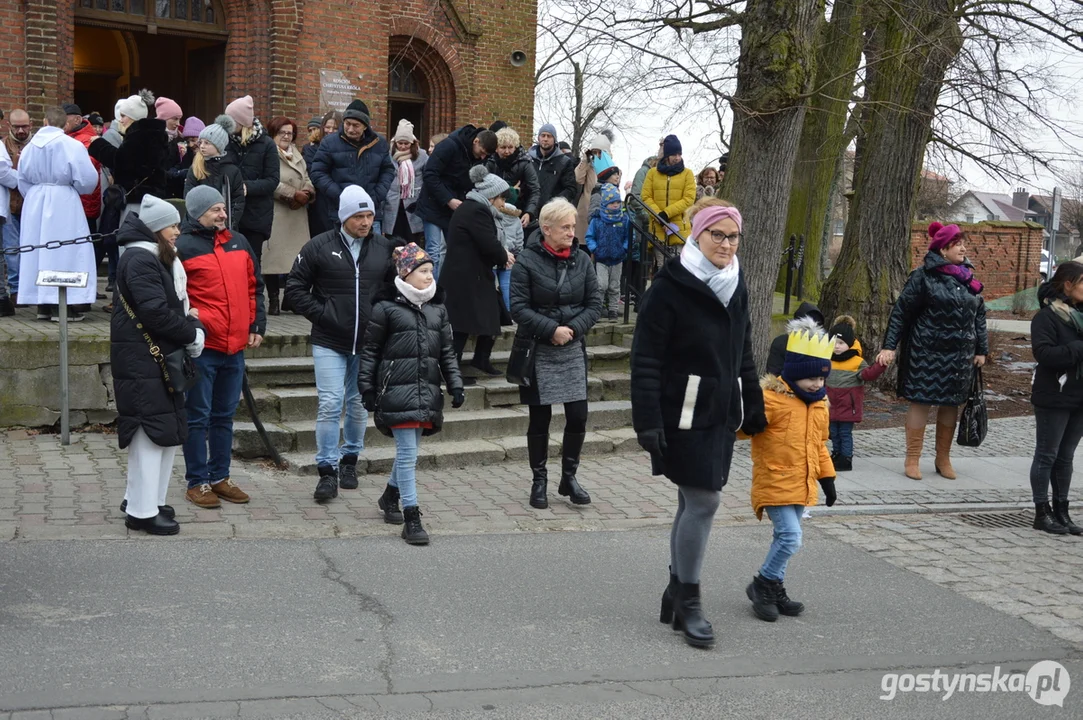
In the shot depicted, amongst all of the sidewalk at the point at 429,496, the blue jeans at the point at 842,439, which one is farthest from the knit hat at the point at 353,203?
the blue jeans at the point at 842,439

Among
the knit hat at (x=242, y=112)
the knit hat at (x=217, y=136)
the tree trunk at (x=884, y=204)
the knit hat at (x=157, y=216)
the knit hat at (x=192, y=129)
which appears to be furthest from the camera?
the tree trunk at (x=884, y=204)

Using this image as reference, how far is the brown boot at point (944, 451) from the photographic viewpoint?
9555 mm

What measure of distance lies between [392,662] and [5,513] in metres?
3.21

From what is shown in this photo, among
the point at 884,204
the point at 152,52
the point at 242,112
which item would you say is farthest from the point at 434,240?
the point at 152,52

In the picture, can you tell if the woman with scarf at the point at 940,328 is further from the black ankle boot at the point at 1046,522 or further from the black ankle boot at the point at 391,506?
the black ankle boot at the point at 391,506

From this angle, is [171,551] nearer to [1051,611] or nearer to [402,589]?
[402,589]

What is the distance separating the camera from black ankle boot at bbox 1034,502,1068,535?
26.4 ft

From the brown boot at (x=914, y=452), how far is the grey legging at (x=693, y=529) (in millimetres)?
4562

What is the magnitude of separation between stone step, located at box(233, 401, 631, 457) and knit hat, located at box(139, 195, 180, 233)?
2.19m

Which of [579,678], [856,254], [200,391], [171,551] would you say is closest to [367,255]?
[200,391]

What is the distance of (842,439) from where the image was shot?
9570 mm

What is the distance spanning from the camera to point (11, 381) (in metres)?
8.77

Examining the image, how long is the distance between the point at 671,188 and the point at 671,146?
46cm

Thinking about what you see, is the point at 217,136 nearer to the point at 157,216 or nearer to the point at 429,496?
the point at 157,216
